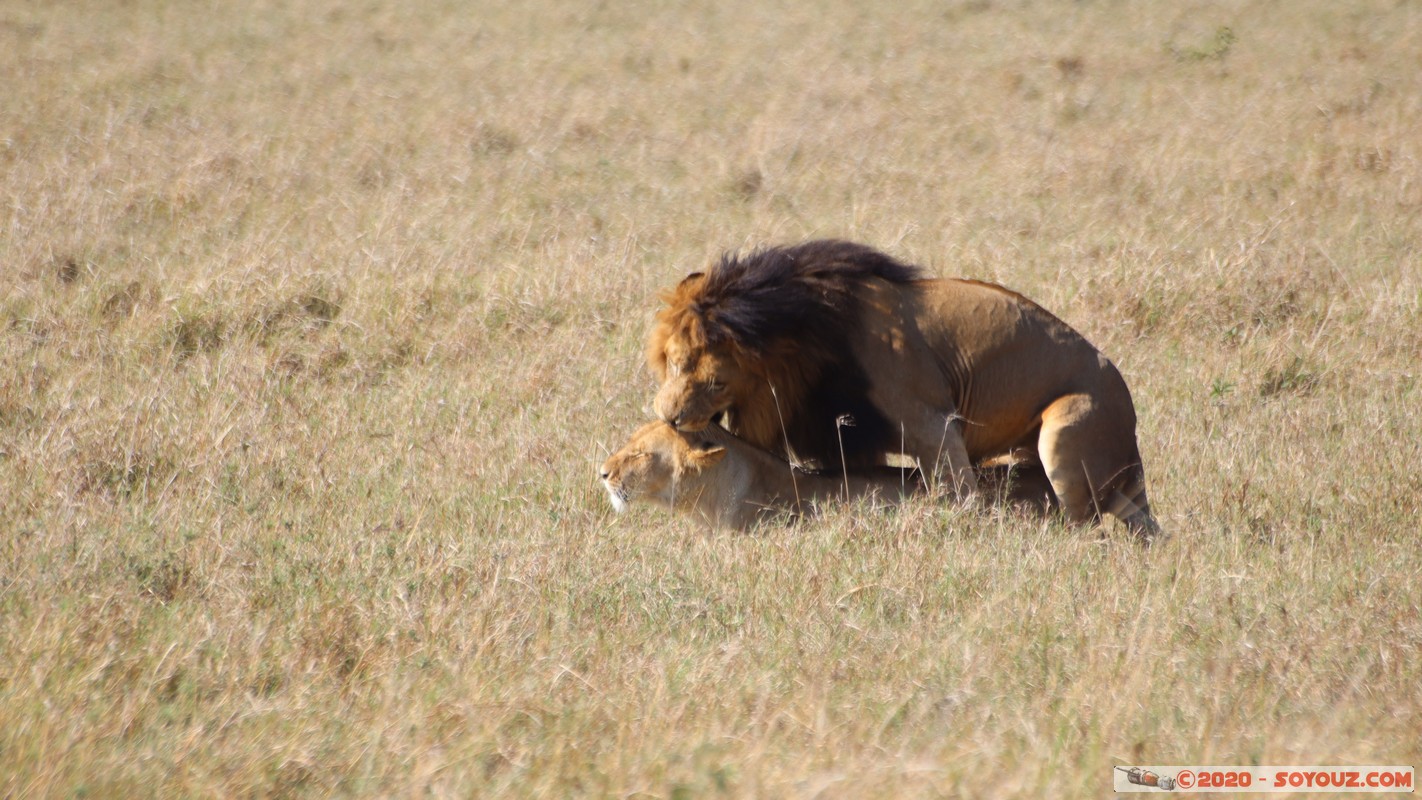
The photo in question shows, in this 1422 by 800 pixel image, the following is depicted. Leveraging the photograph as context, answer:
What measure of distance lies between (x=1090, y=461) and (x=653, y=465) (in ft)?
5.97

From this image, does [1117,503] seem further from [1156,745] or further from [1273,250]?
[1273,250]

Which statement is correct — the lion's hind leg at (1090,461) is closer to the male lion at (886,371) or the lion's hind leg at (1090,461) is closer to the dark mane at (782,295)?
the male lion at (886,371)

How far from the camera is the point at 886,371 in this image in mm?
5992

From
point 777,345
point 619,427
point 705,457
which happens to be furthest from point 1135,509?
point 619,427

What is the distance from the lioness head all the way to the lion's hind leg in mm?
1391

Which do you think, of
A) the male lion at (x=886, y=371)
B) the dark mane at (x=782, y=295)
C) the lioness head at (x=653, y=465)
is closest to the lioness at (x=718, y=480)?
the lioness head at (x=653, y=465)

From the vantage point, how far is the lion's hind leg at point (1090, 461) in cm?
602

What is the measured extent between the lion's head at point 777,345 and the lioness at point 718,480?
14 cm

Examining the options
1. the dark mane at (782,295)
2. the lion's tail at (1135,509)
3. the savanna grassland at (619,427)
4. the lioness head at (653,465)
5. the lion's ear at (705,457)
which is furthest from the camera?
the lioness head at (653,465)

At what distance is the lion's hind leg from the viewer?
237 inches

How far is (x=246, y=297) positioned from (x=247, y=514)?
3.14 metres

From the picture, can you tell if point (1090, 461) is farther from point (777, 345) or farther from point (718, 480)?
point (718, 480)

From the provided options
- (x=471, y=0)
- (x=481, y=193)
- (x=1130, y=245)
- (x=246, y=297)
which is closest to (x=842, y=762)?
(x=246, y=297)

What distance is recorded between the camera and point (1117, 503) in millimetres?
6109
